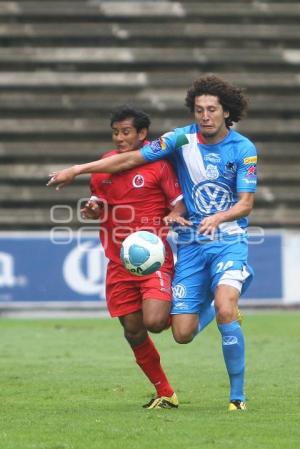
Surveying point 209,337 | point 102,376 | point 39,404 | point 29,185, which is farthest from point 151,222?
point 29,185

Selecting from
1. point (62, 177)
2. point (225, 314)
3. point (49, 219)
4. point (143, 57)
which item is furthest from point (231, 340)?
point (143, 57)

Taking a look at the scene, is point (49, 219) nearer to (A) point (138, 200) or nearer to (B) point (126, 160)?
(A) point (138, 200)

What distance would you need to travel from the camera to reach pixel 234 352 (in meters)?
7.62

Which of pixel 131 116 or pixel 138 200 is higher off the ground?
→ pixel 131 116

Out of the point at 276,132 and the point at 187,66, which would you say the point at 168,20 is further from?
the point at 276,132

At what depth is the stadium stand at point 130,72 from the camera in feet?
75.7

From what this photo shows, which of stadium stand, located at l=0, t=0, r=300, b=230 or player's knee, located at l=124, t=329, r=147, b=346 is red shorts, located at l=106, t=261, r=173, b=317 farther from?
stadium stand, located at l=0, t=0, r=300, b=230

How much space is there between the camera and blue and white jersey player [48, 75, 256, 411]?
778 cm

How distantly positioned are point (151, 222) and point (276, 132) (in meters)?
15.6

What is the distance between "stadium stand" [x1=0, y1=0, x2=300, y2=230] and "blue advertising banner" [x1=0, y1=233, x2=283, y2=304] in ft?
12.9

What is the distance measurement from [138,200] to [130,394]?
1.70 metres

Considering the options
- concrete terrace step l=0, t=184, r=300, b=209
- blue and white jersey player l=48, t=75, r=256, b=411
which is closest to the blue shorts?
blue and white jersey player l=48, t=75, r=256, b=411

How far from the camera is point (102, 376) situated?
409 inches

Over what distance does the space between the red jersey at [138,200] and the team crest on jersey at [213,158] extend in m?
0.38
